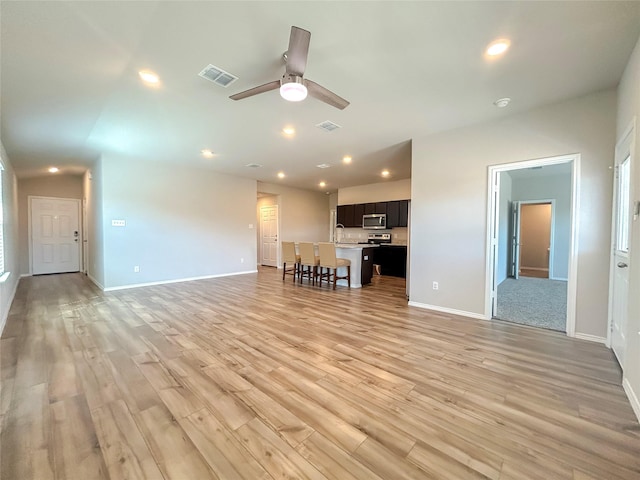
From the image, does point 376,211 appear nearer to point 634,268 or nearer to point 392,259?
point 392,259

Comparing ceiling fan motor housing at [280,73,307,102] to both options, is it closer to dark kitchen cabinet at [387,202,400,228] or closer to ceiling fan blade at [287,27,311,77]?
ceiling fan blade at [287,27,311,77]

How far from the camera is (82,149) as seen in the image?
4879 millimetres

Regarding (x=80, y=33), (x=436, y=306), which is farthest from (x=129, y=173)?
(x=436, y=306)

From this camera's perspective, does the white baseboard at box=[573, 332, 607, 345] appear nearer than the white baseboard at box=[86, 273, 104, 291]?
Yes

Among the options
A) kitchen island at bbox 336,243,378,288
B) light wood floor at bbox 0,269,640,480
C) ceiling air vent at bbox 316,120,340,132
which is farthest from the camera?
kitchen island at bbox 336,243,378,288

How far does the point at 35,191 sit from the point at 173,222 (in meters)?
4.39

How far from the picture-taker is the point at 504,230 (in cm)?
668

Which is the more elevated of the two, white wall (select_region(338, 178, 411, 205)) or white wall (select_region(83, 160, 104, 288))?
white wall (select_region(338, 178, 411, 205))

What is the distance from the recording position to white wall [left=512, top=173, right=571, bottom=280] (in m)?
6.94

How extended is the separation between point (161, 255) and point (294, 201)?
4.60 m

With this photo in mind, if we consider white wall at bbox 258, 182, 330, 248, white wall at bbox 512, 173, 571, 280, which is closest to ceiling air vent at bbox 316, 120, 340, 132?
white wall at bbox 258, 182, 330, 248

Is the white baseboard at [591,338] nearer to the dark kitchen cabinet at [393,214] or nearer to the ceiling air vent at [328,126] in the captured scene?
the ceiling air vent at [328,126]

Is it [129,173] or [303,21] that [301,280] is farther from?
[303,21]

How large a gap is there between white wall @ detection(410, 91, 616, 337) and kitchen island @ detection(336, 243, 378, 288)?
5.65 feet
